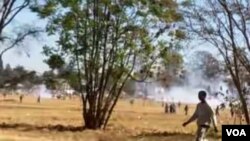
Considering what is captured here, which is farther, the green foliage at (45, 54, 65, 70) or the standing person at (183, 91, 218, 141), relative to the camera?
the green foliage at (45, 54, 65, 70)

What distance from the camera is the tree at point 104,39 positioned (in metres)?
29.4

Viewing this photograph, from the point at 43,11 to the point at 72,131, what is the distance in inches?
229

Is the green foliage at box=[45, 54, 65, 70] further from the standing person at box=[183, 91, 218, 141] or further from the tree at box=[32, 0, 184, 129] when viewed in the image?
the standing person at box=[183, 91, 218, 141]

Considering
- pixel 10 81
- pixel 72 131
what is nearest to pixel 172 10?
pixel 72 131

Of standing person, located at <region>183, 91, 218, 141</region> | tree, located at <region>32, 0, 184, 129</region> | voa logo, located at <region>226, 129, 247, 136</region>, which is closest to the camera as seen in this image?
voa logo, located at <region>226, 129, 247, 136</region>

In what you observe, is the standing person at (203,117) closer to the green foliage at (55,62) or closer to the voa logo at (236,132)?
the voa logo at (236,132)

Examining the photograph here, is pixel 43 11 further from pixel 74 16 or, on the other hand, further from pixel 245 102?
pixel 245 102

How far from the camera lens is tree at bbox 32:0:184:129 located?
29.4 meters

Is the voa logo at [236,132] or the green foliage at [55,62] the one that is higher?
the green foliage at [55,62]

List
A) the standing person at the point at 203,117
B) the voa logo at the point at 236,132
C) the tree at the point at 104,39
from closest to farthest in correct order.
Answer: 1. the voa logo at the point at 236,132
2. the standing person at the point at 203,117
3. the tree at the point at 104,39

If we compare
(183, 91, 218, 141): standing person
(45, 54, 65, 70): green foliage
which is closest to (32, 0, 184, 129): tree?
(45, 54, 65, 70): green foliage

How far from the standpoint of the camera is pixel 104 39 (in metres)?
29.9

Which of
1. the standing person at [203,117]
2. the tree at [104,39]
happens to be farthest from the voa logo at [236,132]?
the tree at [104,39]

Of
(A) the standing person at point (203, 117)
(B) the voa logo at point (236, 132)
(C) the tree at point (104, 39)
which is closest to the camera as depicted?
(B) the voa logo at point (236, 132)
